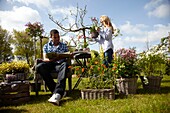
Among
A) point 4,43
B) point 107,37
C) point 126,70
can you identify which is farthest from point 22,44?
point 126,70

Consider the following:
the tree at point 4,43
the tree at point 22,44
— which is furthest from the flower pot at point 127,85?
the tree at point 22,44

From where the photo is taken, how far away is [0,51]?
19.7m

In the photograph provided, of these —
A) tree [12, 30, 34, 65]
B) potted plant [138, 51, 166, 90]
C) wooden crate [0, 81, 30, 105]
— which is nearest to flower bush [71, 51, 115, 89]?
potted plant [138, 51, 166, 90]

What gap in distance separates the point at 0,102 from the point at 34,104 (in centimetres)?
48

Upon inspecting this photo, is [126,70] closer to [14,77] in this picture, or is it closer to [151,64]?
[151,64]

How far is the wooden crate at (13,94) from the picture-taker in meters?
2.90

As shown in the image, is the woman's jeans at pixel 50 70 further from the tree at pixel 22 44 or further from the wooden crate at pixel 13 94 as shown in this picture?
the tree at pixel 22 44

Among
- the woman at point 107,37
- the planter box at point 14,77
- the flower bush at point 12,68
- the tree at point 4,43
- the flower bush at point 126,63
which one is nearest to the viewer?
the flower bush at point 126,63

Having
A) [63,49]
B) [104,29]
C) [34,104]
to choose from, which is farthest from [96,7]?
[34,104]

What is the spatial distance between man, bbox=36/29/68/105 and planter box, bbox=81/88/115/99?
33 cm

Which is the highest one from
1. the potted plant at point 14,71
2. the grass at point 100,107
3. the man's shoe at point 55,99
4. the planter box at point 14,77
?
the potted plant at point 14,71

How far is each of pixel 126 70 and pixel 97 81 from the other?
505 millimetres

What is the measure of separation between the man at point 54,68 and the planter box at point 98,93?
0.33 metres

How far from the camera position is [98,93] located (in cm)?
293
